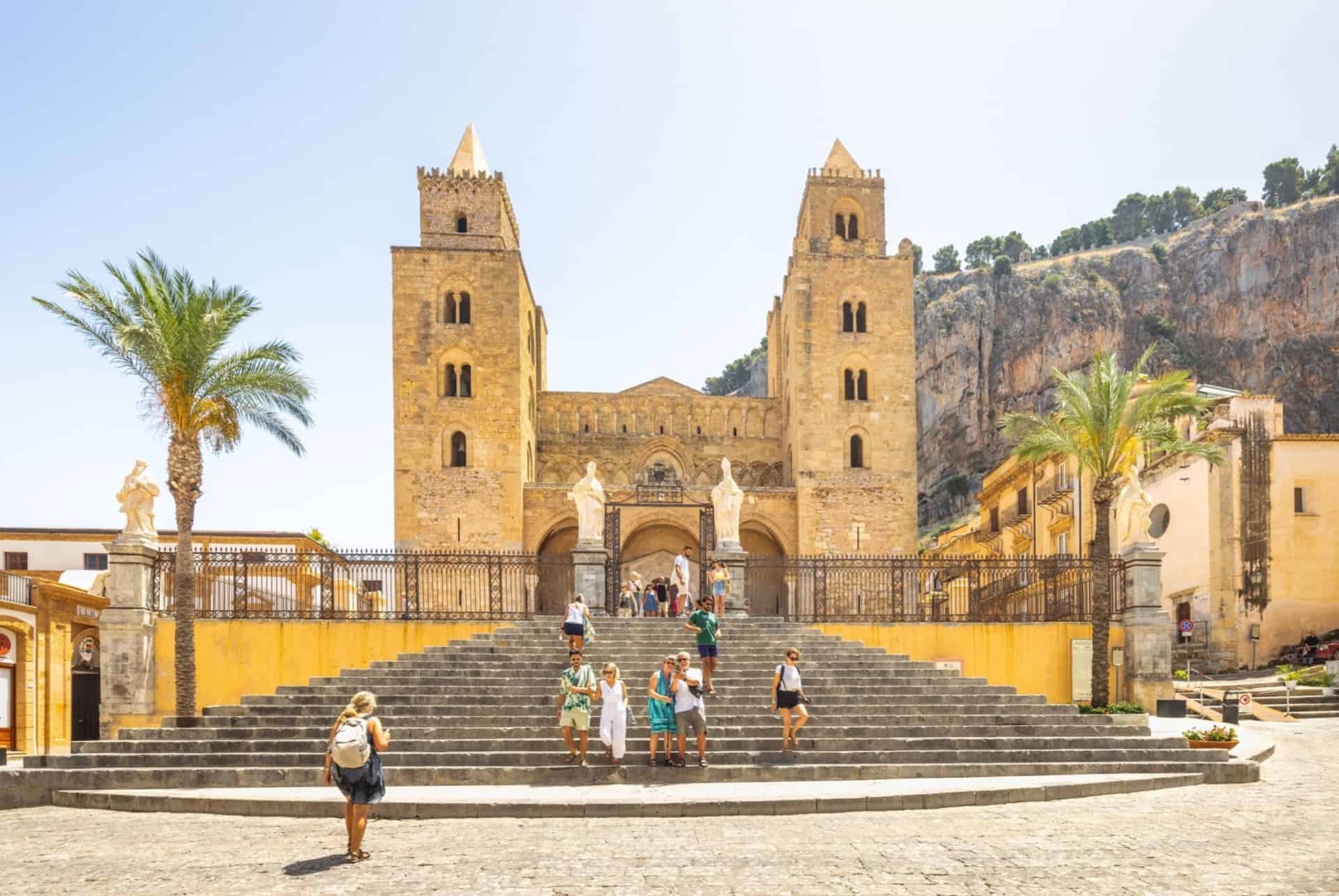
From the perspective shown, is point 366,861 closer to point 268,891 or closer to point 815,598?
point 268,891

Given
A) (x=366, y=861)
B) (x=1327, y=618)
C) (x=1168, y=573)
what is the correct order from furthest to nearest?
1. (x=1168, y=573)
2. (x=1327, y=618)
3. (x=366, y=861)

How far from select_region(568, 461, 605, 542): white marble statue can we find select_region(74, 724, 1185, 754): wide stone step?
299 inches

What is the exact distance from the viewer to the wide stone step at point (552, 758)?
1289 centimetres

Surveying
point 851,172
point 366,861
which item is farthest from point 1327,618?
point 366,861

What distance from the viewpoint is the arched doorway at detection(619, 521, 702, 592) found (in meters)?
41.0

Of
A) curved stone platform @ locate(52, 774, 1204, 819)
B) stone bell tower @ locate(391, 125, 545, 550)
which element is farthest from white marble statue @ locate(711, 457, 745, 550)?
stone bell tower @ locate(391, 125, 545, 550)

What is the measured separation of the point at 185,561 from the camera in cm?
1769

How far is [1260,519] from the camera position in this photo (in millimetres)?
30281

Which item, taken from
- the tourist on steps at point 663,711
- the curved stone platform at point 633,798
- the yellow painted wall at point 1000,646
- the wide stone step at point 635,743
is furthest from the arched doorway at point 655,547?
the curved stone platform at point 633,798

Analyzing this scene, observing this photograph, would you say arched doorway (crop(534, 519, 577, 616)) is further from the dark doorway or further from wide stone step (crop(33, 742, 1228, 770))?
wide stone step (crop(33, 742, 1228, 770))

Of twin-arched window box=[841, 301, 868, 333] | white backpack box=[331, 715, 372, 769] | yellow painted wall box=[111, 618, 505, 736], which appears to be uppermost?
twin-arched window box=[841, 301, 868, 333]

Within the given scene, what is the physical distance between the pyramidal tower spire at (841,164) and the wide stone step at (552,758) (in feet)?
112

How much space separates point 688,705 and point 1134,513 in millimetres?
11055

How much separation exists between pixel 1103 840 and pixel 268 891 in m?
Result: 6.21
